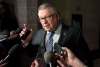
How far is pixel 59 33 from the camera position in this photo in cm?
87

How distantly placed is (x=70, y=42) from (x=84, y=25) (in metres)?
0.28

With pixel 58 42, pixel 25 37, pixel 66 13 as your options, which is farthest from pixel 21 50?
pixel 66 13

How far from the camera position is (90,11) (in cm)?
114

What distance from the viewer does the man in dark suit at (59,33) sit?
85cm

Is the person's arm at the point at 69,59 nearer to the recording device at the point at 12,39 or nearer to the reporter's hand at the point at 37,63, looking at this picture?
the reporter's hand at the point at 37,63

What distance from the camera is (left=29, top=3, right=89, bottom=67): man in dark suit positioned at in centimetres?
85

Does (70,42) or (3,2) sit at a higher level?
(3,2)

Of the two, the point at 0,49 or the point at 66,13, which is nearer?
the point at 0,49

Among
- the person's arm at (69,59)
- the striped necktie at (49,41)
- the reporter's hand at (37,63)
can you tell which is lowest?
the reporter's hand at (37,63)

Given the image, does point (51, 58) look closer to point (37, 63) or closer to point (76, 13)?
point (37, 63)

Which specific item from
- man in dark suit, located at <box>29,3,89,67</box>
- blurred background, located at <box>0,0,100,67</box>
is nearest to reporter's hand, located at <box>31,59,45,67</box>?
man in dark suit, located at <box>29,3,89,67</box>

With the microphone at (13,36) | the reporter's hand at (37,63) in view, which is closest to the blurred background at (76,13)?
the microphone at (13,36)

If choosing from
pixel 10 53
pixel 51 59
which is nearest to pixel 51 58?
pixel 51 59

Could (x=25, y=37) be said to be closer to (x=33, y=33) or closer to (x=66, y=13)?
(x=33, y=33)
